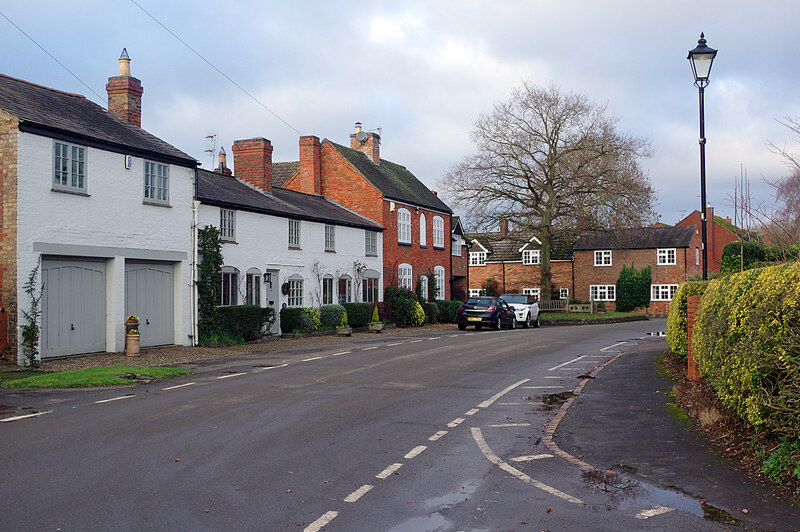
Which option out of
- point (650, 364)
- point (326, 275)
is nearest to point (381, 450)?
point (650, 364)

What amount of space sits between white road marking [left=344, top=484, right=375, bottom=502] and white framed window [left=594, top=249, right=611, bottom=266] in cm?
5503

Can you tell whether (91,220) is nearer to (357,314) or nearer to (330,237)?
(330,237)

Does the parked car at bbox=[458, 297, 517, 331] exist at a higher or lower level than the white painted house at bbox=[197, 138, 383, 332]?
lower

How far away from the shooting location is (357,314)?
31188mm

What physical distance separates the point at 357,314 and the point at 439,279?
12.5 m

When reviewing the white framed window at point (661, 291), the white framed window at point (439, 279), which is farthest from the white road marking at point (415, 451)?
the white framed window at point (661, 291)

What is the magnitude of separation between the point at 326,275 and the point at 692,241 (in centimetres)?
3706

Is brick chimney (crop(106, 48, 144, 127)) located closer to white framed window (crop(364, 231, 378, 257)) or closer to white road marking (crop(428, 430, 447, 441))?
white framed window (crop(364, 231, 378, 257))

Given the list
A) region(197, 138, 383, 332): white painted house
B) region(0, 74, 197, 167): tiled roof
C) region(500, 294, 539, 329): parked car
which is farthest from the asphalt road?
region(500, 294, 539, 329): parked car

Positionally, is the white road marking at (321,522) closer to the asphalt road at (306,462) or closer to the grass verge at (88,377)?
the asphalt road at (306,462)

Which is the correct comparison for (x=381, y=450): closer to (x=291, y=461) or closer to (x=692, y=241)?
(x=291, y=461)

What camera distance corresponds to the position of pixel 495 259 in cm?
6288

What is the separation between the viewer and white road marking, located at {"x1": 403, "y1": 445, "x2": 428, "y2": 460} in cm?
768

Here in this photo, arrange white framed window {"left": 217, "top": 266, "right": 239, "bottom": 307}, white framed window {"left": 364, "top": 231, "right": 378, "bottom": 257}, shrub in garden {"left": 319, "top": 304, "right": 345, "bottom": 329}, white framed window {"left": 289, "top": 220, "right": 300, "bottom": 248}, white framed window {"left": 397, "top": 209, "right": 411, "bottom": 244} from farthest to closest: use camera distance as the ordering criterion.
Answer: white framed window {"left": 397, "top": 209, "right": 411, "bottom": 244}
white framed window {"left": 364, "top": 231, "right": 378, "bottom": 257}
shrub in garden {"left": 319, "top": 304, "right": 345, "bottom": 329}
white framed window {"left": 289, "top": 220, "right": 300, "bottom": 248}
white framed window {"left": 217, "top": 266, "right": 239, "bottom": 307}
